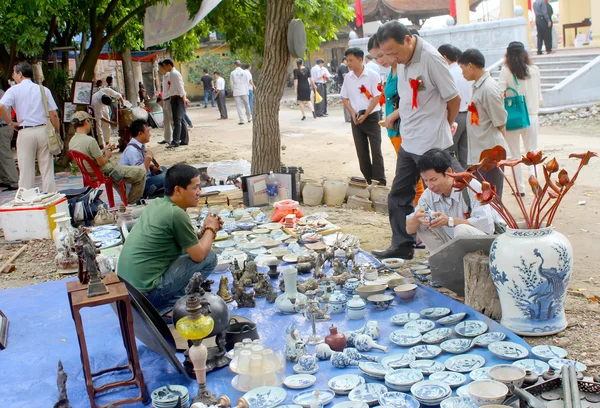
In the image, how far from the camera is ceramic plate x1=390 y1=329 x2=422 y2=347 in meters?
3.79

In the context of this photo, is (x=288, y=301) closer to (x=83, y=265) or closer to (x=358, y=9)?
(x=83, y=265)

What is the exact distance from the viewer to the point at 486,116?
6254mm

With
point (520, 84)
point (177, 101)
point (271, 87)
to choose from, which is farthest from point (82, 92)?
point (520, 84)

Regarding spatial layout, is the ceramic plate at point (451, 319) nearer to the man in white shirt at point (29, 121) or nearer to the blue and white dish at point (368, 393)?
the blue and white dish at point (368, 393)

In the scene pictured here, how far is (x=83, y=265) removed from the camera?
3.58 metres

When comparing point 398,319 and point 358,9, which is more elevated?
point 358,9

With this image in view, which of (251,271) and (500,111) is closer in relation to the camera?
(251,271)

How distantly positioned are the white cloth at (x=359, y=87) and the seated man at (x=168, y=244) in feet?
14.3

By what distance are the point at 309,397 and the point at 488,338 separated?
1.12 m

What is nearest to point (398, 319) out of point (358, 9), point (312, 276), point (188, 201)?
point (312, 276)

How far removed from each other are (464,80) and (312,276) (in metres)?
2.98

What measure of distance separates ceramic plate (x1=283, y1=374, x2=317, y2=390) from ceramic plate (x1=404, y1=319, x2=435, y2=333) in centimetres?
80

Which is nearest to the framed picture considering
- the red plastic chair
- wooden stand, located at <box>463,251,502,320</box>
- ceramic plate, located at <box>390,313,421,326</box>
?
the red plastic chair

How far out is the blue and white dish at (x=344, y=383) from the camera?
10.9 ft
